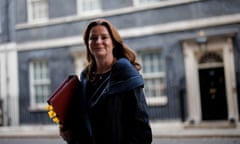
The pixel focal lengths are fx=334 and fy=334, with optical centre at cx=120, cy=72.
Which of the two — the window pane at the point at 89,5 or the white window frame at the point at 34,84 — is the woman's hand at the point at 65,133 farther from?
the window pane at the point at 89,5

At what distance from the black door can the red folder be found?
415 cm

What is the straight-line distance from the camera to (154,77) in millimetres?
5609

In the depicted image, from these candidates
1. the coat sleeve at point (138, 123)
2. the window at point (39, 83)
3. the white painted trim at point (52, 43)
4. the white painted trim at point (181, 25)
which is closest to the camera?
the coat sleeve at point (138, 123)

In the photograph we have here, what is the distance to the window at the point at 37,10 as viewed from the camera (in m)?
5.23

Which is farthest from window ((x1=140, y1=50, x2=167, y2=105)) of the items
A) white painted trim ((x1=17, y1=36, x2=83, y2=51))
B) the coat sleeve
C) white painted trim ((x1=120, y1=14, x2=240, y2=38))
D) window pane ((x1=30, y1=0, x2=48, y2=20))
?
the coat sleeve

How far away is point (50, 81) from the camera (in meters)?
5.69

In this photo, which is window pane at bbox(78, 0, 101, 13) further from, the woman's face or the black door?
the woman's face

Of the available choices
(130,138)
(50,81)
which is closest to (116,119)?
(130,138)

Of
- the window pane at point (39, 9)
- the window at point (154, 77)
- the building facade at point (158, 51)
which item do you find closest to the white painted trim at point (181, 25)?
the building facade at point (158, 51)

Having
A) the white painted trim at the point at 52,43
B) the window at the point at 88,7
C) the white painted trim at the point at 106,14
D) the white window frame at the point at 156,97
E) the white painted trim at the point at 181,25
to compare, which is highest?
the window at the point at 88,7

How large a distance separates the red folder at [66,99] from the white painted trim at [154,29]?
415 centimetres

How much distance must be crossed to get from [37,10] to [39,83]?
1.21 metres

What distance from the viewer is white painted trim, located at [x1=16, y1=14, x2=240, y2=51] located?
506 centimetres

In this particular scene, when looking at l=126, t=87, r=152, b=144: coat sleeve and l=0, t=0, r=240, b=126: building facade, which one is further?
l=0, t=0, r=240, b=126: building facade
